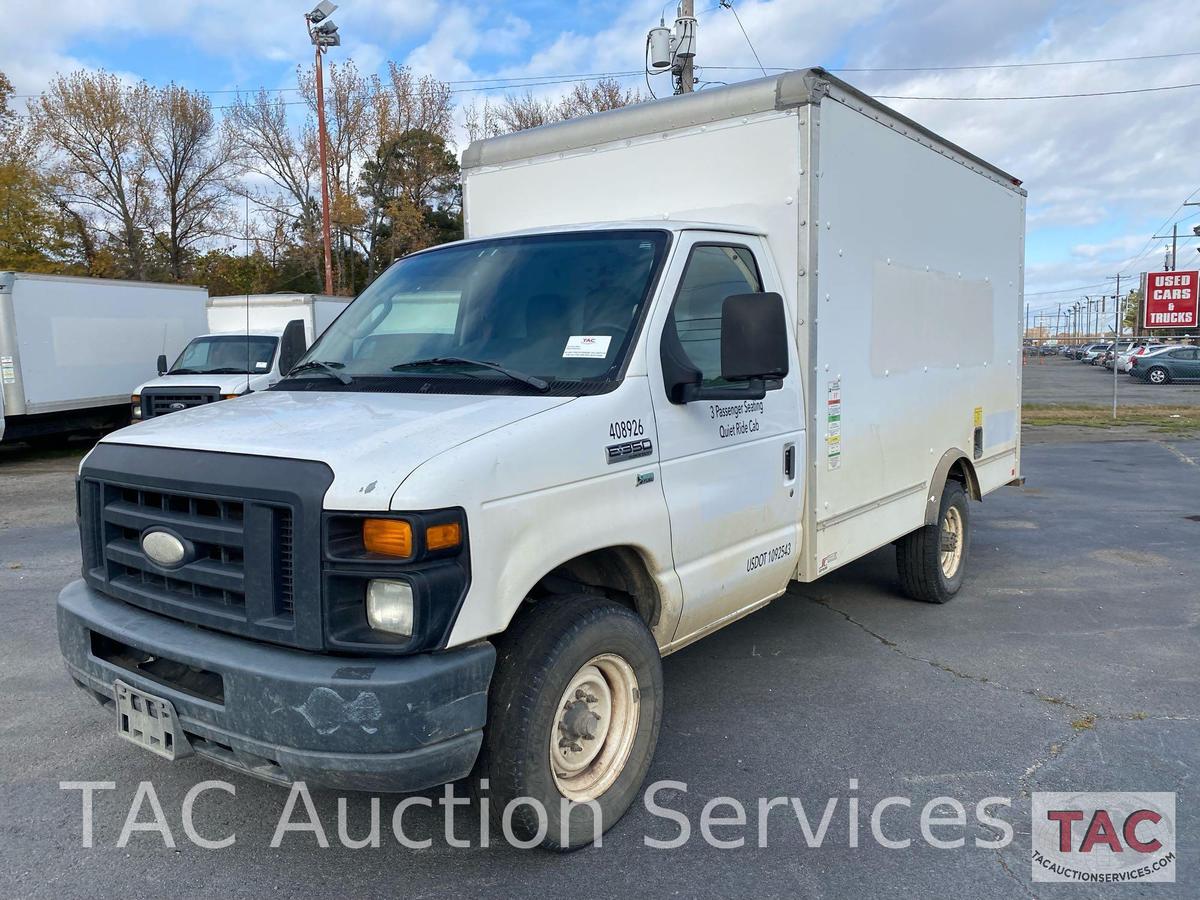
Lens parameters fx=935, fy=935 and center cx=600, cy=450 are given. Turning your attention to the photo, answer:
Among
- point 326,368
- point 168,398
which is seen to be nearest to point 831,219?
point 326,368

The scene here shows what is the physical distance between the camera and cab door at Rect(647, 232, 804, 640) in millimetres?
3703

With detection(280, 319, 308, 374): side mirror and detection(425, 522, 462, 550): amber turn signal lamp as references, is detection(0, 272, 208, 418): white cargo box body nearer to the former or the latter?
detection(280, 319, 308, 374): side mirror

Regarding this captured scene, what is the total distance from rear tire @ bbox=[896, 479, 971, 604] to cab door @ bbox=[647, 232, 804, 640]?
206cm

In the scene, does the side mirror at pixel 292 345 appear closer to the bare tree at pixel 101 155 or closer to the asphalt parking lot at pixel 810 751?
the asphalt parking lot at pixel 810 751

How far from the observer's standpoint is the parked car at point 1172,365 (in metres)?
39.0

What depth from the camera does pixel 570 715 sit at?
3334 millimetres

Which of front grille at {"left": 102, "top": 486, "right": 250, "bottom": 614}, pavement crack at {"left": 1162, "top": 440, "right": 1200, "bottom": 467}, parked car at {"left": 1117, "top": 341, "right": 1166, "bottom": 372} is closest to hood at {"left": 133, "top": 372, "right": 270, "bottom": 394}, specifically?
front grille at {"left": 102, "top": 486, "right": 250, "bottom": 614}

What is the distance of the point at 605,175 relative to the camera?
199 inches

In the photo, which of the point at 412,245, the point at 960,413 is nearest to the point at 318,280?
the point at 412,245

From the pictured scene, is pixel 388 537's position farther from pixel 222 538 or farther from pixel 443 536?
pixel 222 538

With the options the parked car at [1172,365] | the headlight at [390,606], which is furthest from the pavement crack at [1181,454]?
the parked car at [1172,365]

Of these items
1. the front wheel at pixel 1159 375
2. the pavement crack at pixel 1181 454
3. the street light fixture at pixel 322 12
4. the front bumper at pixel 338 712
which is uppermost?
the street light fixture at pixel 322 12

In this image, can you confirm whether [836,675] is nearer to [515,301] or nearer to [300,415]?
[515,301]

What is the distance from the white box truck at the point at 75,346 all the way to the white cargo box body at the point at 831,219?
11.9m
